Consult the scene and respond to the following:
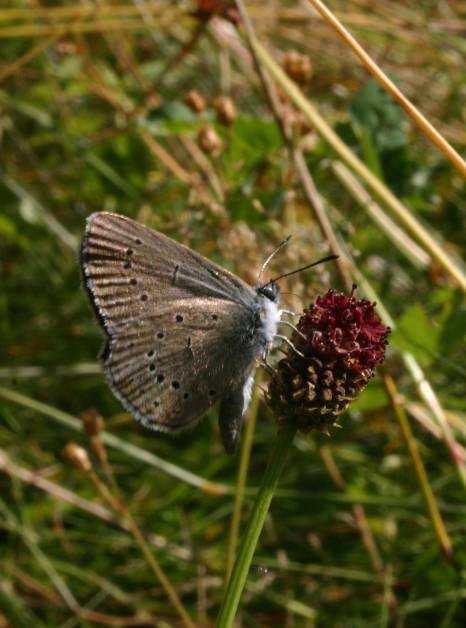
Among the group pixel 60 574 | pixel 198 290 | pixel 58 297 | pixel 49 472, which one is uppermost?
pixel 198 290

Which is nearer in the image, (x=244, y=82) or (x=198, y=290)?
(x=198, y=290)

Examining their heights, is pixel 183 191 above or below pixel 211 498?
above

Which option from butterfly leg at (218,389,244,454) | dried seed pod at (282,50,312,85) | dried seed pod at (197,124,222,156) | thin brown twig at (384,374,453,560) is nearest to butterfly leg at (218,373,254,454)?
butterfly leg at (218,389,244,454)

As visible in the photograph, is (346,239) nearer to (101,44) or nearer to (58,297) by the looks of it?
(58,297)

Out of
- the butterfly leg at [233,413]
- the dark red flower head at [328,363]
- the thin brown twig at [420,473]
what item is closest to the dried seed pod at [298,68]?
the thin brown twig at [420,473]

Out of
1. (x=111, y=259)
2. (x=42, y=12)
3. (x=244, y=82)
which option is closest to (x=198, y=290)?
(x=111, y=259)

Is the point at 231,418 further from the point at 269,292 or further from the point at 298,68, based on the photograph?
the point at 298,68

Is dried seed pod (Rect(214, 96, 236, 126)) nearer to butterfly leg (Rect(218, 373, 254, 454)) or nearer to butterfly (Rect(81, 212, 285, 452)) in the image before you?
butterfly (Rect(81, 212, 285, 452))

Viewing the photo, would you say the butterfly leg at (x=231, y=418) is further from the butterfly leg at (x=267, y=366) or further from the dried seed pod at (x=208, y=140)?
the dried seed pod at (x=208, y=140)
